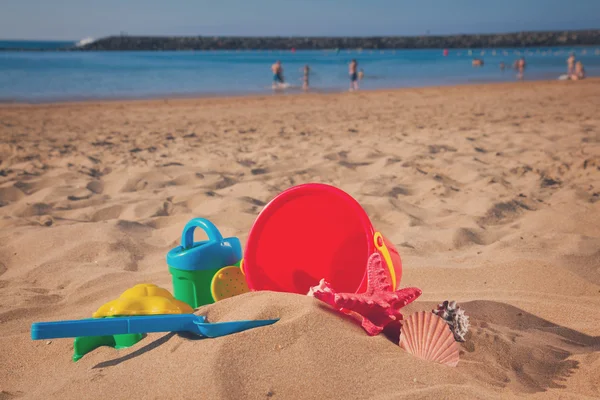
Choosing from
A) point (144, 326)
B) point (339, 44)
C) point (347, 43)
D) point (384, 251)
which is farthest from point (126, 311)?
point (347, 43)

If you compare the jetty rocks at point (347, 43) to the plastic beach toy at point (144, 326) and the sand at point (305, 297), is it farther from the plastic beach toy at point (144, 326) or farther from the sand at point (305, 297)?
the plastic beach toy at point (144, 326)

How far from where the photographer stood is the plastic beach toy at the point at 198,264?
2.32m

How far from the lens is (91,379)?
5.62 feet

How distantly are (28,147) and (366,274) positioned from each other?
601 cm

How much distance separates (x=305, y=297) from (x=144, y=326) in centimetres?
56

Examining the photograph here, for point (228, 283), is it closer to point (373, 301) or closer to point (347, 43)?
point (373, 301)

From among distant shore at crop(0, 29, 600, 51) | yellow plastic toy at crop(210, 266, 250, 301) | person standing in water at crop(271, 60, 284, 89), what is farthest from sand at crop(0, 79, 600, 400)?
distant shore at crop(0, 29, 600, 51)

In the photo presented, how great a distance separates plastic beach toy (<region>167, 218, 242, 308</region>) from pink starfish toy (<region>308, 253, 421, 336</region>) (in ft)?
1.85

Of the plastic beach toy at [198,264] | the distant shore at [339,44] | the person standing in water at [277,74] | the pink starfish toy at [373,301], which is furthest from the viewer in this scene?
the distant shore at [339,44]

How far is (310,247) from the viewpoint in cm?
231

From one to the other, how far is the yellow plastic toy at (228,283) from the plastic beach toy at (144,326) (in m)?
0.36

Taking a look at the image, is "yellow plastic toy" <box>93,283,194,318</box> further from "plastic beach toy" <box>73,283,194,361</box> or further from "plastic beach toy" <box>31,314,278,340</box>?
"plastic beach toy" <box>31,314,278,340</box>

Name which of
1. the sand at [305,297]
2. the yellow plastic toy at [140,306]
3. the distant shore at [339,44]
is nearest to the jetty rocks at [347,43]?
the distant shore at [339,44]

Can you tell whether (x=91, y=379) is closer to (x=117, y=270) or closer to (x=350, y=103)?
(x=117, y=270)
